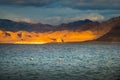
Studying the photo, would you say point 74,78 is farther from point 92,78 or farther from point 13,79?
point 13,79

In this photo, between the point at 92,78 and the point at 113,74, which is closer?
A: the point at 92,78

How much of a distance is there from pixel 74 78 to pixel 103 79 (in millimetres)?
3897

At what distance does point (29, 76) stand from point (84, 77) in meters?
7.62

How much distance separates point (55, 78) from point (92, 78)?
4.89 metres

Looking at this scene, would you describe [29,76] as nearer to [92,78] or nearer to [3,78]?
[3,78]

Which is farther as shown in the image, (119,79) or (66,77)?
(66,77)

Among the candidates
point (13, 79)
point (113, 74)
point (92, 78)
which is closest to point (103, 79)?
point (92, 78)

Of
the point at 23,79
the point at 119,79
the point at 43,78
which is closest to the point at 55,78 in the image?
the point at 43,78

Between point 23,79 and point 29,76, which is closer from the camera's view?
point 23,79

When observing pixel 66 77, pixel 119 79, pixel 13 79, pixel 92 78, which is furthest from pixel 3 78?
pixel 119 79

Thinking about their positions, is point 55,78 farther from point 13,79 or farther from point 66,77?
point 13,79

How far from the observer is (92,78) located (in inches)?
1692

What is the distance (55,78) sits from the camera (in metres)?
43.4

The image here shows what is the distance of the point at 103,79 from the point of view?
41.9 meters
